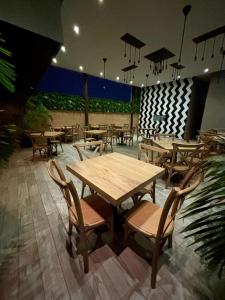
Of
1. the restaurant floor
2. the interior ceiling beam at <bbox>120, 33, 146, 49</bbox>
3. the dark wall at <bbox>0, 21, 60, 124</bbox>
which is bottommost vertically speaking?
the restaurant floor

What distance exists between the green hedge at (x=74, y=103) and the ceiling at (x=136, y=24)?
224 cm

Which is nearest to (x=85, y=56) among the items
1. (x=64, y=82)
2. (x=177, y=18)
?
(x=64, y=82)

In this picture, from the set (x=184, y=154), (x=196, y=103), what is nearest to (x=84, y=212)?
(x=184, y=154)

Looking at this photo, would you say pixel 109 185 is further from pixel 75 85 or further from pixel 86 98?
pixel 75 85

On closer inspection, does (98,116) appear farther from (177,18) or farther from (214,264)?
(214,264)

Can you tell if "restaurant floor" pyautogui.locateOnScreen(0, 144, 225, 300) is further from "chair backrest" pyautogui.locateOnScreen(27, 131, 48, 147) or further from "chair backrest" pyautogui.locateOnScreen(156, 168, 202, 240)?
"chair backrest" pyautogui.locateOnScreen(27, 131, 48, 147)

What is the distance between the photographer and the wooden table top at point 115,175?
1.15 metres

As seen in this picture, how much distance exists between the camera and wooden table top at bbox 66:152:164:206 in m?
1.15

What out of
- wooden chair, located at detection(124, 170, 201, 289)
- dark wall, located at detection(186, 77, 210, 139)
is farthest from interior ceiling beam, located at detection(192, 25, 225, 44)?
dark wall, located at detection(186, 77, 210, 139)

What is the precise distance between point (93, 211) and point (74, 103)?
276 inches

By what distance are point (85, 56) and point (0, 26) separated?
3389mm

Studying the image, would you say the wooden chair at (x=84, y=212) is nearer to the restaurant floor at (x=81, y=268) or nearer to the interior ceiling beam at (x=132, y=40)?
the restaurant floor at (x=81, y=268)

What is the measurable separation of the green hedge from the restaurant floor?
5.69 metres

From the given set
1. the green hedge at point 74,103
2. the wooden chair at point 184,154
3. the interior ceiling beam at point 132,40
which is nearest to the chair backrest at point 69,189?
the wooden chair at point 184,154
